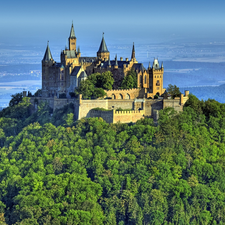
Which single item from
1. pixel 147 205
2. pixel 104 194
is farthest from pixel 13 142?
pixel 147 205

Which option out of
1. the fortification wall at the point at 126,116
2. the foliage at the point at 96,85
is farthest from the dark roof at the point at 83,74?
the fortification wall at the point at 126,116

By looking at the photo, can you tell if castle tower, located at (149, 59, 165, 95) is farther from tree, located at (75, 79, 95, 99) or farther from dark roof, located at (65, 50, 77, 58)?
dark roof, located at (65, 50, 77, 58)

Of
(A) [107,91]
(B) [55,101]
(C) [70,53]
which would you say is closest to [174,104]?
(A) [107,91]

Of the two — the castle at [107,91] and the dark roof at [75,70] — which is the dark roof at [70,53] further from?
the dark roof at [75,70]

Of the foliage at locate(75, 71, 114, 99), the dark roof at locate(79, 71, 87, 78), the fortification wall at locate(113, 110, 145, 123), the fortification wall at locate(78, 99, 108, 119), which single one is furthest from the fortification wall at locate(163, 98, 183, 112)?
the dark roof at locate(79, 71, 87, 78)

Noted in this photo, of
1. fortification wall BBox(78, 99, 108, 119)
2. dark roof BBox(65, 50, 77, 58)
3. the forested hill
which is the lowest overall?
the forested hill

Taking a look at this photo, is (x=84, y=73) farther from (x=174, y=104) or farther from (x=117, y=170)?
(x=117, y=170)

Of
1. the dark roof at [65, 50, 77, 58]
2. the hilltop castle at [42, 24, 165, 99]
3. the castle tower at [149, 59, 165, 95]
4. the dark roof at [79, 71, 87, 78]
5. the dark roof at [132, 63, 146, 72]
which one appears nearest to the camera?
the dark roof at [79, 71, 87, 78]
